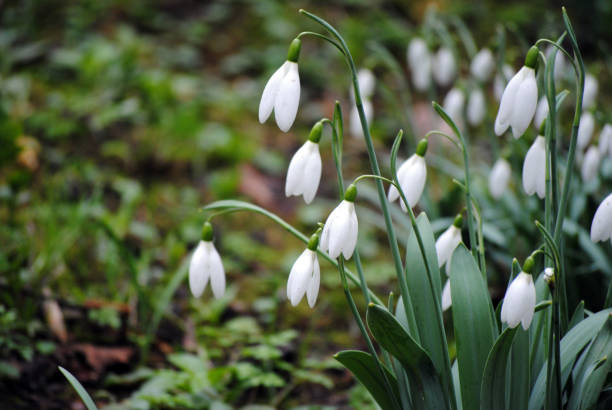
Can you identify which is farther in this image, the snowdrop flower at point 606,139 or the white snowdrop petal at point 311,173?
the snowdrop flower at point 606,139

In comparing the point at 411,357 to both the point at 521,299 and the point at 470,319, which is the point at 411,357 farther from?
the point at 521,299

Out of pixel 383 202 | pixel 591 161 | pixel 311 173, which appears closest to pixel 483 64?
pixel 591 161

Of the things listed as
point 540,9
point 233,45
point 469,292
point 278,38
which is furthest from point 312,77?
point 469,292

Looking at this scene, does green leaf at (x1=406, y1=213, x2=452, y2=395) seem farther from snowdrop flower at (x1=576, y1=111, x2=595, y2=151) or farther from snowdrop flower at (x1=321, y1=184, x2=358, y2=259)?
snowdrop flower at (x1=576, y1=111, x2=595, y2=151)

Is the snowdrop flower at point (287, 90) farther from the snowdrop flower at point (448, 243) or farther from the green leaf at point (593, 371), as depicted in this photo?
the green leaf at point (593, 371)

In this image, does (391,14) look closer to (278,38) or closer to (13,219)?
(278,38)

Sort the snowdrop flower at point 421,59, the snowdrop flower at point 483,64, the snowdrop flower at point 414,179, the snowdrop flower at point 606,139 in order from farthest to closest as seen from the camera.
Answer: the snowdrop flower at point 421,59 → the snowdrop flower at point 483,64 → the snowdrop flower at point 606,139 → the snowdrop flower at point 414,179

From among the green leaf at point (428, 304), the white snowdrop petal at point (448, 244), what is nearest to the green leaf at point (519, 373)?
the green leaf at point (428, 304)

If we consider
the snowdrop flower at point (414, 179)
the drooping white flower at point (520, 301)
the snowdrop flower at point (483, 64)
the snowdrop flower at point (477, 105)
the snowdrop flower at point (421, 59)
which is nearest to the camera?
the drooping white flower at point (520, 301)
